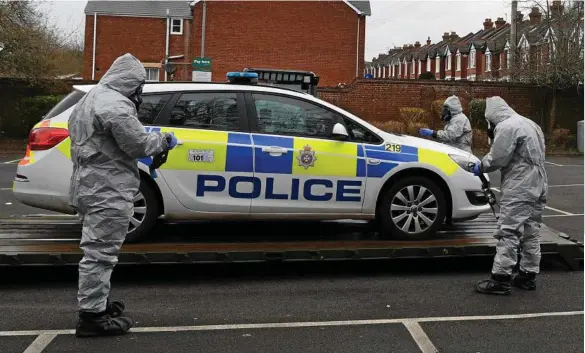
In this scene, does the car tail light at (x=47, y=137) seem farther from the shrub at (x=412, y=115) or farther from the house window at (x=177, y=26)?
the house window at (x=177, y=26)

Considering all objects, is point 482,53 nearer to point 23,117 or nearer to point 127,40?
point 127,40

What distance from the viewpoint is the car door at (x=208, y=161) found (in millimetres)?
6066

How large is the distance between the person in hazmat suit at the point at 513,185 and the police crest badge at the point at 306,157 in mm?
1616

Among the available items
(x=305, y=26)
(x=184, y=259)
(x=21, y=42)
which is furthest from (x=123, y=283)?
(x=305, y=26)

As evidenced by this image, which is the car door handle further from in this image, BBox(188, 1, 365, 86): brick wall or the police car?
BBox(188, 1, 365, 86): brick wall

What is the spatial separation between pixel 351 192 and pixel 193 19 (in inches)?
1230

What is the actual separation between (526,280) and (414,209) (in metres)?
1.26

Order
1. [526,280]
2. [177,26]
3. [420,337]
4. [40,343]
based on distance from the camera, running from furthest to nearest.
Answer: [177,26] → [526,280] → [420,337] → [40,343]

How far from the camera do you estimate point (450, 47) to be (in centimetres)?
6284

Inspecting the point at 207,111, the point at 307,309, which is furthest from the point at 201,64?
the point at 307,309

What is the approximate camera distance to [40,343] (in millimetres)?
4375

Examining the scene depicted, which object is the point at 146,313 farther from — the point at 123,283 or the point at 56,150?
the point at 56,150

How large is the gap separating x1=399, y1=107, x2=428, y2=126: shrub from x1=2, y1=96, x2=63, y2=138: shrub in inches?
491

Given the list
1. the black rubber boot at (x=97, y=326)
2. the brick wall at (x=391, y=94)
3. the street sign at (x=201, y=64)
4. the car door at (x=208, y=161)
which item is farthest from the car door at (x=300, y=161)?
the brick wall at (x=391, y=94)
